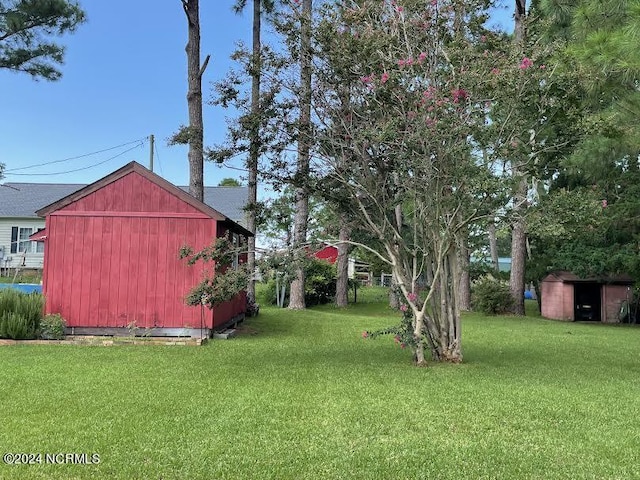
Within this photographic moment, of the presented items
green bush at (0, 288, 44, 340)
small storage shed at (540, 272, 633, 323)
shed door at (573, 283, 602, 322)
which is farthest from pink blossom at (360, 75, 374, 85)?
shed door at (573, 283, 602, 322)

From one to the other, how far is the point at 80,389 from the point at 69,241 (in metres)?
Answer: 5.16

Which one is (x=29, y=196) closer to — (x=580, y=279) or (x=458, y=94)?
(x=580, y=279)

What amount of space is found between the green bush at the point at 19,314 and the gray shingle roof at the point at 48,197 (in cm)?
1710

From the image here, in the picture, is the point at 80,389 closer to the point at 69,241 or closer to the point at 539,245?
the point at 69,241

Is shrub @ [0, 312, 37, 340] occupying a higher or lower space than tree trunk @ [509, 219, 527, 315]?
lower

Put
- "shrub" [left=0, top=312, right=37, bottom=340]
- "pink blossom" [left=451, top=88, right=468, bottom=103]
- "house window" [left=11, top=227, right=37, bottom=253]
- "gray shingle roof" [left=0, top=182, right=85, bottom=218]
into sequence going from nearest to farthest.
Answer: "pink blossom" [left=451, top=88, right=468, bottom=103], "shrub" [left=0, top=312, right=37, bottom=340], "house window" [left=11, top=227, right=37, bottom=253], "gray shingle roof" [left=0, top=182, right=85, bottom=218]

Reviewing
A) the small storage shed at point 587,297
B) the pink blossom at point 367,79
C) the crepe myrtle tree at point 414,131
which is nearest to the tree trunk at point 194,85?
the crepe myrtle tree at point 414,131

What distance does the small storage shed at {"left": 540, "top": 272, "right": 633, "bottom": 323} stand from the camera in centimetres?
1811

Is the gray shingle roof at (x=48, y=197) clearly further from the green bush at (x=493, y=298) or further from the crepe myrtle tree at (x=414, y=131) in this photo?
the crepe myrtle tree at (x=414, y=131)

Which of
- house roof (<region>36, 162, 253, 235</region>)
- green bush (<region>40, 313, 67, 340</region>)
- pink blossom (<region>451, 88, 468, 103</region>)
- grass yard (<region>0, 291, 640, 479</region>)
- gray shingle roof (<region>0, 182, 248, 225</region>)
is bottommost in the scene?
grass yard (<region>0, 291, 640, 479</region>)

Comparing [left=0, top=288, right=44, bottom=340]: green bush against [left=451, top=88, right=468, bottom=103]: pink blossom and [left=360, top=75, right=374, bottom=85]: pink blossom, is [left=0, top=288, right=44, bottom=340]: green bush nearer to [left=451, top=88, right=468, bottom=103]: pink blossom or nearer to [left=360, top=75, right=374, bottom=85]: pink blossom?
[left=360, top=75, right=374, bottom=85]: pink blossom

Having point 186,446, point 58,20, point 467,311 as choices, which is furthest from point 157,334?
point 467,311

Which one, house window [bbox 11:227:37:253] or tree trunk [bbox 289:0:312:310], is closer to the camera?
tree trunk [bbox 289:0:312:310]

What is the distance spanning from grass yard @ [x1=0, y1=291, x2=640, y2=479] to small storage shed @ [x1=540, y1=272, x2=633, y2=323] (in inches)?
393
